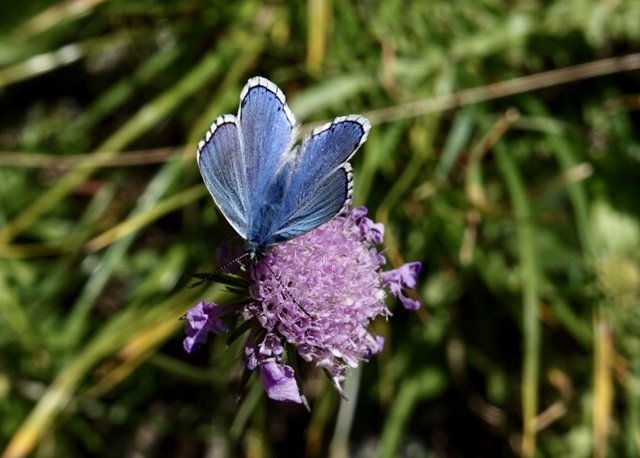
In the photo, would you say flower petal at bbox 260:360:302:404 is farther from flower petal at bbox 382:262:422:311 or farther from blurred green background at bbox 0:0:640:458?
blurred green background at bbox 0:0:640:458

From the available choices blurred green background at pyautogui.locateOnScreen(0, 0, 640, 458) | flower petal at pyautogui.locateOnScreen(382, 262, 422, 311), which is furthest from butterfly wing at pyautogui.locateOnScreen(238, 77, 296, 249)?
blurred green background at pyautogui.locateOnScreen(0, 0, 640, 458)

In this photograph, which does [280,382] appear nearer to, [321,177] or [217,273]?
[217,273]

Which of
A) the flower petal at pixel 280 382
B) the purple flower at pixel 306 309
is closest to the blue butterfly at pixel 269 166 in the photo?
the purple flower at pixel 306 309

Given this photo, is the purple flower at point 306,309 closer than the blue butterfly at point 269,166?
No

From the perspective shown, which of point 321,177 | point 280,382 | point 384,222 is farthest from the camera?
point 384,222

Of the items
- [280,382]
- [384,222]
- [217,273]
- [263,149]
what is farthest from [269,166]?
[384,222]

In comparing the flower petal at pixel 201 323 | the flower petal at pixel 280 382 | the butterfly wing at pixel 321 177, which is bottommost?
the flower petal at pixel 280 382

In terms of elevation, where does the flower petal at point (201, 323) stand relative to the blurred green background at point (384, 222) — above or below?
above

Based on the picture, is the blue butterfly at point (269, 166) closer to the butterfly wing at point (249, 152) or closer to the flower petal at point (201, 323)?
the butterfly wing at point (249, 152)

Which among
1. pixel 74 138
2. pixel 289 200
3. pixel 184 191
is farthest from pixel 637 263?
pixel 74 138
